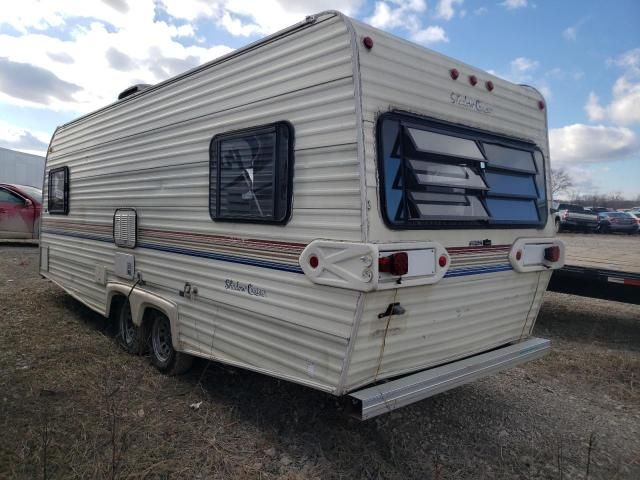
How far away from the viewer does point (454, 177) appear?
3373 millimetres

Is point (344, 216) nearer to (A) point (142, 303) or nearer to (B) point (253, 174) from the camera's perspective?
(B) point (253, 174)

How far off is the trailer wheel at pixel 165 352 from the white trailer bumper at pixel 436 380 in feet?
→ 6.67

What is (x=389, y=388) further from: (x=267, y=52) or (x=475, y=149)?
(x=267, y=52)

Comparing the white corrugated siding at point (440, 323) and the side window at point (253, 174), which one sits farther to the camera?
the side window at point (253, 174)

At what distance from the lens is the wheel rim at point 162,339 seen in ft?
14.9

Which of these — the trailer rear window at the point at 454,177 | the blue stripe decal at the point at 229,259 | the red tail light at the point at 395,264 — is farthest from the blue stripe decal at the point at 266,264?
the red tail light at the point at 395,264

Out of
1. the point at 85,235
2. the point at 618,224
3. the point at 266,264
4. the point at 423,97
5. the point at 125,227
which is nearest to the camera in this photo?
the point at 423,97

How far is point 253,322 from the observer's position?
336cm

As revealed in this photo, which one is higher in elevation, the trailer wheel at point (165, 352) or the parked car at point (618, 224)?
the parked car at point (618, 224)

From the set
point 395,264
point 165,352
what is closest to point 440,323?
point 395,264

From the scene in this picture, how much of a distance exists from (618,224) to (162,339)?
2534cm

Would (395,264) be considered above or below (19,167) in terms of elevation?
below

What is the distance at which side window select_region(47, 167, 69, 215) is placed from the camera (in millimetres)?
6496

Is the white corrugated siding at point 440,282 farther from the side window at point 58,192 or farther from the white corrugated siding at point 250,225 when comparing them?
the side window at point 58,192
